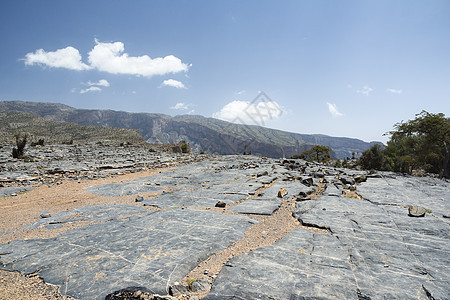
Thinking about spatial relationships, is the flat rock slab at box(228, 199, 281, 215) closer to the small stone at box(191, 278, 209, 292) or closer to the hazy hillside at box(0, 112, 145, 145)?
the small stone at box(191, 278, 209, 292)

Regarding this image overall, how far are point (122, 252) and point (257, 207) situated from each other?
5.23m

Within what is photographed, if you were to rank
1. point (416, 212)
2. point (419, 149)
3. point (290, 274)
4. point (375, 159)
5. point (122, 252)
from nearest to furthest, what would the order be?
1. point (290, 274)
2. point (122, 252)
3. point (416, 212)
4. point (419, 149)
5. point (375, 159)

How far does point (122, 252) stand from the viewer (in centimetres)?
482

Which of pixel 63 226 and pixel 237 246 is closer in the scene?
pixel 237 246

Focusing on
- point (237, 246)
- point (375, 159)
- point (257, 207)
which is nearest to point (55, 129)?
point (257, 207)

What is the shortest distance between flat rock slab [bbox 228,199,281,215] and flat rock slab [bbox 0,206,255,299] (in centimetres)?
125

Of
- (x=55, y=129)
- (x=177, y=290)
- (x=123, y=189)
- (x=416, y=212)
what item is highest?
(x=416, y=212)

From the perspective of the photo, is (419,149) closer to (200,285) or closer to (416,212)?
(416,212)

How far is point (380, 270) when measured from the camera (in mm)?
Answer: 4184

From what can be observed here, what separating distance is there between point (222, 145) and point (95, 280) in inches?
6408

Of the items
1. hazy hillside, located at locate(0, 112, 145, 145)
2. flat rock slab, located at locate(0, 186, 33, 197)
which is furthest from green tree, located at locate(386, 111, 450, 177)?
hazy hillside, located at locate(0, 112, 145, 145)

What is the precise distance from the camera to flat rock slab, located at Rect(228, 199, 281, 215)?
8.14 metres

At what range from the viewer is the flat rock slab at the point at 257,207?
8.14 meters

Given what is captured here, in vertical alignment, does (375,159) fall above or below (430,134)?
below
